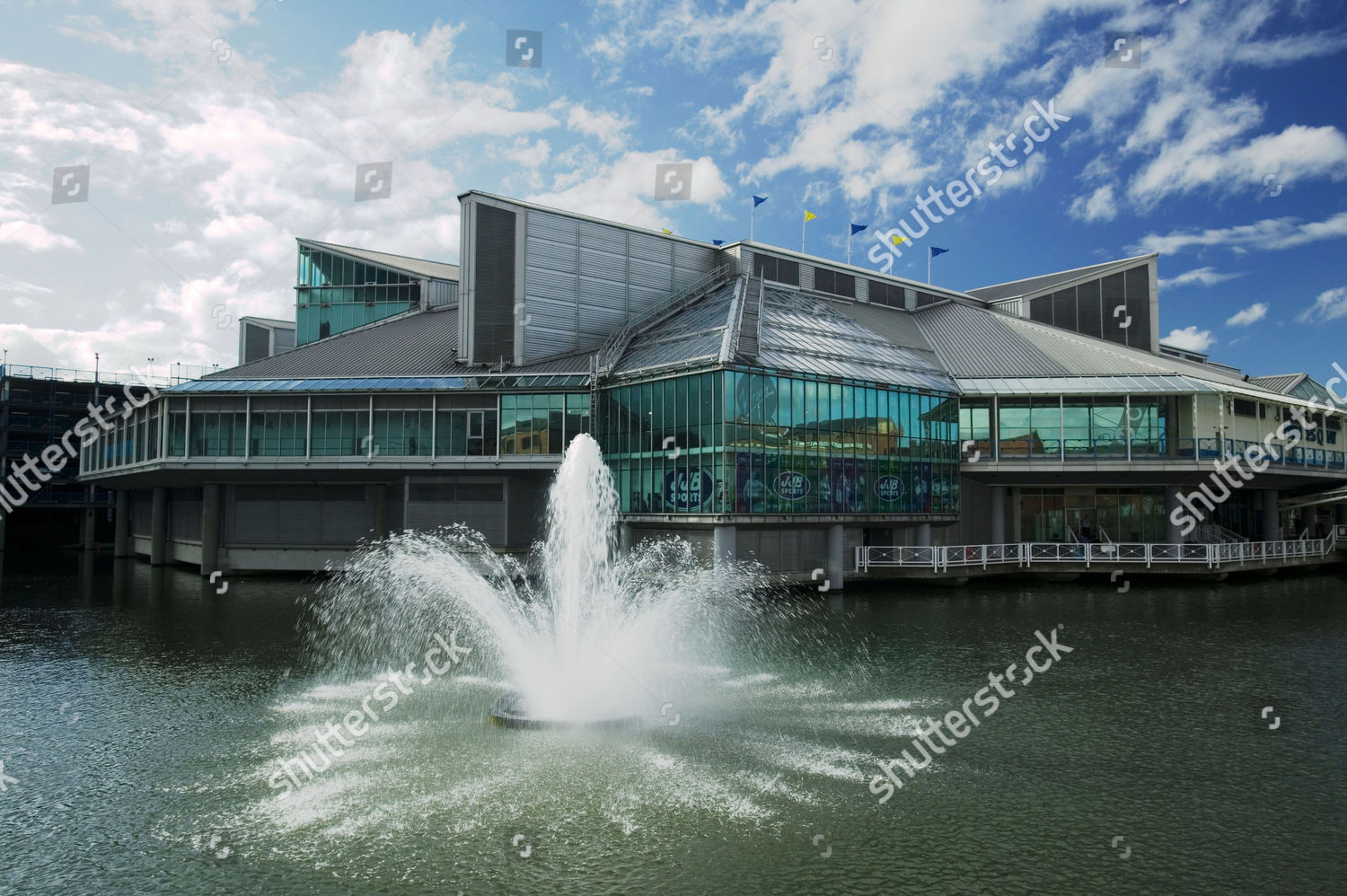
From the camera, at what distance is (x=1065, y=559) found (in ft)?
141

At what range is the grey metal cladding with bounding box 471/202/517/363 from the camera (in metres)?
48.6

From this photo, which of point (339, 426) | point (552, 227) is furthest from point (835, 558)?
point (339, 426)

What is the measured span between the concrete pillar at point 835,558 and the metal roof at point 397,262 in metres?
35.2

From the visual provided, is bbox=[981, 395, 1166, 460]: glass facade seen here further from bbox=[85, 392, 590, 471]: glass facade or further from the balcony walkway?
bbox=[85, 392, 590, 471]: glass facade

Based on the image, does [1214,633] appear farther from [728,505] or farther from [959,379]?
[959,379]

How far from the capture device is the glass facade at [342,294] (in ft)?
202

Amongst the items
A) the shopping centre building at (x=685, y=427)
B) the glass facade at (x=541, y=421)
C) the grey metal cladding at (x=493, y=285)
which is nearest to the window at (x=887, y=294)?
the shopping centre building at (x=685, y=427)

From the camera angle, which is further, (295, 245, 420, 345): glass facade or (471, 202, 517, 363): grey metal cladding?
(295, 245, 420, 345): glass facade

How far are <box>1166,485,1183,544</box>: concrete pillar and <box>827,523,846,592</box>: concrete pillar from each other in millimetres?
20041

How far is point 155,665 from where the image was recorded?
22.0m

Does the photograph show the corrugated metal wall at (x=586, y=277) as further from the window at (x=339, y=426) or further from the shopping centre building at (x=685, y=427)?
the window at (x=339, y=426)

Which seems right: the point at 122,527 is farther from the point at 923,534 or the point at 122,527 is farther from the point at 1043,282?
the point at 1043,282

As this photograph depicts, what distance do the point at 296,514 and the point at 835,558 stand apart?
1167 inches

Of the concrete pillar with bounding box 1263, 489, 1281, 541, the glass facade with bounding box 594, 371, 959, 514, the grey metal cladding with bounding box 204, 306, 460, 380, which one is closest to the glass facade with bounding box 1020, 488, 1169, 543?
the concrete pillar with bounding box 1263, 489, 1281, 541
